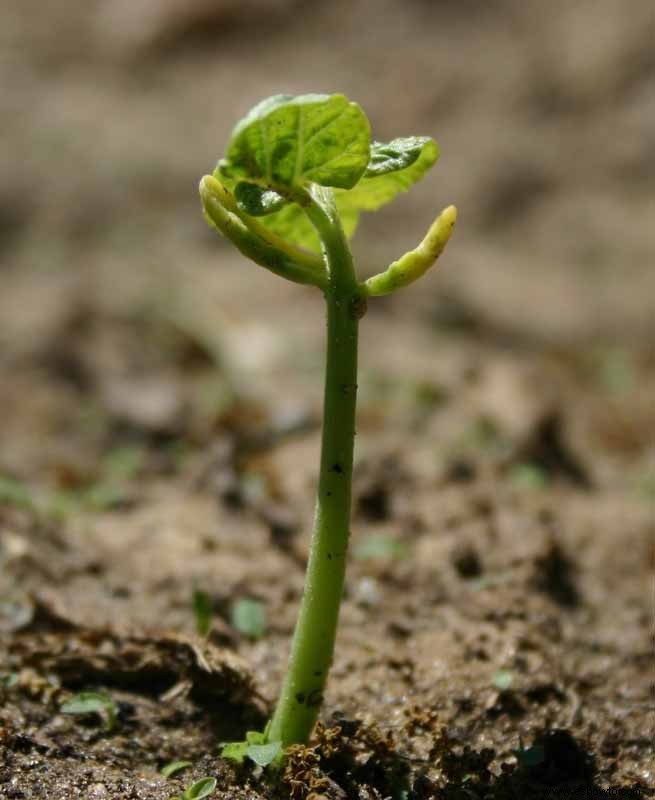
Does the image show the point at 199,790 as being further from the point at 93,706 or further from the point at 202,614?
the point at 202,614

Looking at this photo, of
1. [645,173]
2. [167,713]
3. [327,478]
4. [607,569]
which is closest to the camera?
[327,478]

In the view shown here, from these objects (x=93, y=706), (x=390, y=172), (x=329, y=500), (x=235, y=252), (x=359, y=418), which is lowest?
(x=93, y=706)


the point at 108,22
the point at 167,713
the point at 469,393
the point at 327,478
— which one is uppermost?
the point at 108,22

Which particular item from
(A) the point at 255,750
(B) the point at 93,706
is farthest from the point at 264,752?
(B) the point at 93,706

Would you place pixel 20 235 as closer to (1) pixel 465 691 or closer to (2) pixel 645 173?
(2) pixel 645 173

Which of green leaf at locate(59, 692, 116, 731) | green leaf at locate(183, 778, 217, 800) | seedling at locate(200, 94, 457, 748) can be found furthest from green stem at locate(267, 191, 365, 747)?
green leaf at locate(59, 692, 116, 731)

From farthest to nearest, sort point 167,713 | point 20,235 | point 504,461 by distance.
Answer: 1. point 20,235
2. point 504,461
3. point 167,713

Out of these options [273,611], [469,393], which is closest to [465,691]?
[273,611]
